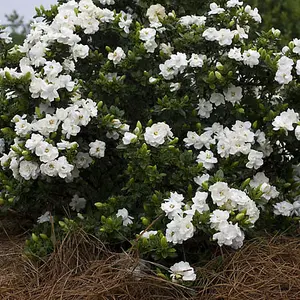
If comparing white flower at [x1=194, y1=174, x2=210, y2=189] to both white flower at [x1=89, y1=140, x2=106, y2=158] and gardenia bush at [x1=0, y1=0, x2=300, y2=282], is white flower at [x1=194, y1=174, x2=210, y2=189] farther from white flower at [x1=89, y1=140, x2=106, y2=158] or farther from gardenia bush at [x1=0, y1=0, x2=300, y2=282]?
white flower at [x1=89, y1=140, x2=106, y2=158]

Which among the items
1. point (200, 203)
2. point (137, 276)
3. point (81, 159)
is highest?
point (200, 203)

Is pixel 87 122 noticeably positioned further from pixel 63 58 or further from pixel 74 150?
pixel 63 58

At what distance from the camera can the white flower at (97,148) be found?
10.9 feet

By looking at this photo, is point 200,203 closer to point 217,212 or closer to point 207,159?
point 217,212

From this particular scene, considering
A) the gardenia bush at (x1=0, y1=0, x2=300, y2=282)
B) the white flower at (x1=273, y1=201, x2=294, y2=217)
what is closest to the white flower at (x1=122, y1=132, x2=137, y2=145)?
the gardenia bush at (x1=0, y1=0, x2=300, y2=282)

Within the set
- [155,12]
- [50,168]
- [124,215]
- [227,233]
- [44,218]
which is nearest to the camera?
[227,233]

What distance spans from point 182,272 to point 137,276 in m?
0.22

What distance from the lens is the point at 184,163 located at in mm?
3223

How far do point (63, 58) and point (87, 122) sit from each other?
1.66 feet

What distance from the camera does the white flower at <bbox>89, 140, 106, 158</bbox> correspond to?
3.32 metres

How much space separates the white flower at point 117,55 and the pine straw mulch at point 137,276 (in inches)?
40.6

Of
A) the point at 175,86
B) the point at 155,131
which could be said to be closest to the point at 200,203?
the point at 155,131

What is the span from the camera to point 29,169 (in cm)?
318

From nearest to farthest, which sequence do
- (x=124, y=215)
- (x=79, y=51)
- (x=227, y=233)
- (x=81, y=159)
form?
1. (x=227, y=233)
2. (x=124, y=215)
3. (x=81, y=159)
4. (x=79, y=51)
